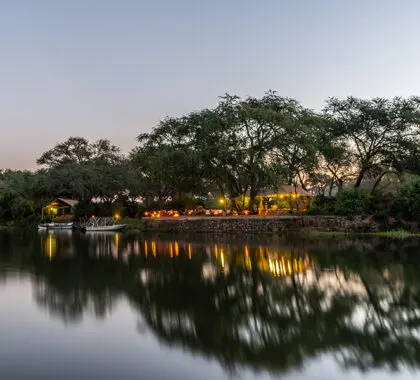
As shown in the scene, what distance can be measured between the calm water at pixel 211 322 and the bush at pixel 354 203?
15841mm

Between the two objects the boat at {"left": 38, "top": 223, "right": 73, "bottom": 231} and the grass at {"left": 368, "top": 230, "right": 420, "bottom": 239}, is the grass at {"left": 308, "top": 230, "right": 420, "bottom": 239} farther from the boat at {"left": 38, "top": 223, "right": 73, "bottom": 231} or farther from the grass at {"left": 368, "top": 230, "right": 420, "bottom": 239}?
the boat at {"left": 38, "top": 223, "right": 73, "bottom": 231}

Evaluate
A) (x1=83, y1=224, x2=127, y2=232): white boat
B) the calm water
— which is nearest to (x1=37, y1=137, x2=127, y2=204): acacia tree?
(x1=83, y1=224, x2=127, y2=232): white boat

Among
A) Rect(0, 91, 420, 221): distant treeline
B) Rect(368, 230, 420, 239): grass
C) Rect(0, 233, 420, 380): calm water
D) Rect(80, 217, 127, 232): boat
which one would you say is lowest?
Rect(368, 230, 420, 239): grass

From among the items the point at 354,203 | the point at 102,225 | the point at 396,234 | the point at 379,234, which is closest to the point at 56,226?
the point at 102,225

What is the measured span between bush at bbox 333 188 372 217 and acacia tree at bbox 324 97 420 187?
557cm

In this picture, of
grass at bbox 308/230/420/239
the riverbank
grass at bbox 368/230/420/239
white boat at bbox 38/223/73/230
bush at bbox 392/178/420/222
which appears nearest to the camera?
grass at bbox 368/230/420/239

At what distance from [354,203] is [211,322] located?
24295mm

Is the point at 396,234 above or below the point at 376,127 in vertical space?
below

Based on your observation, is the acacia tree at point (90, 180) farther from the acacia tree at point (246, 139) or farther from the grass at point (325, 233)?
the grass at point (325, 233)

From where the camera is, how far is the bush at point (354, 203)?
96.9 ft

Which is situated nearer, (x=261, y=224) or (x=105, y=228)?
Answer: (x=261, y=224)

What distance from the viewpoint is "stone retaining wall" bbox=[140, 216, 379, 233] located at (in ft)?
95.9

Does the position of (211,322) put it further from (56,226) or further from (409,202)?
(56,226)

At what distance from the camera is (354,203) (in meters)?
29.6
